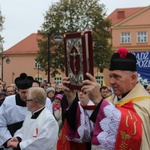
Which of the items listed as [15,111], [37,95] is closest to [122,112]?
[37,95]

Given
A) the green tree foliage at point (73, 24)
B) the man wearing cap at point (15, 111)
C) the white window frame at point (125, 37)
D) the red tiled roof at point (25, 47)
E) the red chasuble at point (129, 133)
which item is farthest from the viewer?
the red tiled roof at point (25, 47)

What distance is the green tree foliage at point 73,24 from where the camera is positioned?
40.9 meters

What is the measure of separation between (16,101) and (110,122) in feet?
10.1

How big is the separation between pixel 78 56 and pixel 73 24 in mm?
38634

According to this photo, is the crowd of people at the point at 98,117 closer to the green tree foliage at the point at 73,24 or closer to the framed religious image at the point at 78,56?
the framed religious image at the point at 78,56

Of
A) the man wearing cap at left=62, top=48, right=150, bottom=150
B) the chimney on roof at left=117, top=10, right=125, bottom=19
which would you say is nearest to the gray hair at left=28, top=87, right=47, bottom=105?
the man wearing cap at left=62, top=48, right=150, bottom=150

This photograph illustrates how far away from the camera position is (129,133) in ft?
11.4

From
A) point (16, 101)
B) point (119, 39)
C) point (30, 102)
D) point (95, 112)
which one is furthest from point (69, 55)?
point (119, 39)

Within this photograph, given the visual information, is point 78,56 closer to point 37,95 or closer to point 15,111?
point 37,95

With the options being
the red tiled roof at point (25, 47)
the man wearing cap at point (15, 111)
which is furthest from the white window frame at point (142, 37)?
the man wearing cap at point (15, 111)

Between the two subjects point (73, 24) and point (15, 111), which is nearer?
point (15, 111)

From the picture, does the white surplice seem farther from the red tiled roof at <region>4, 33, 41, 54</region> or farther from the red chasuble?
the red tiled roof at <region>4, 33, 41, 54</region>

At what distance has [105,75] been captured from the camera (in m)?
60.6

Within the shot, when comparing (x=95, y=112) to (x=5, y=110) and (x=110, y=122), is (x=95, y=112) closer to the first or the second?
(x=110, y=122)
